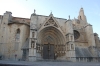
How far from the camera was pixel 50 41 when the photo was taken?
64.0ft

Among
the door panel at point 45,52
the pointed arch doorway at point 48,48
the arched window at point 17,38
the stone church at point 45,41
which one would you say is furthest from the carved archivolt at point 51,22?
the arched window at point 17,38

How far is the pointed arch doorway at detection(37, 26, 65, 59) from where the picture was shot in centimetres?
1839

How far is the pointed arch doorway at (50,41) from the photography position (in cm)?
1839

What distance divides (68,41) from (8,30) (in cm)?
1287

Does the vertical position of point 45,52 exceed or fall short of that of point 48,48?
it falls short

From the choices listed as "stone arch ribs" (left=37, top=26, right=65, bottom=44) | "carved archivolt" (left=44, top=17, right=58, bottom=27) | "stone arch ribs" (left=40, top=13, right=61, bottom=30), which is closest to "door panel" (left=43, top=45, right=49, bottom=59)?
"stone arch ribs" (left=37, top=26, right=65, bottom=44)

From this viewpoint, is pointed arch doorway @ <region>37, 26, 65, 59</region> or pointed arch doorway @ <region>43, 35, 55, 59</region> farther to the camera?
pointed arch doorway @ <region>43, 35, 55, 59</region>

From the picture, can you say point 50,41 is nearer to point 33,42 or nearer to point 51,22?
point 51,22

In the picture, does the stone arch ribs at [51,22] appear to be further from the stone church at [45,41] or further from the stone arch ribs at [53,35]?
the stone arch ribs at [53,35]

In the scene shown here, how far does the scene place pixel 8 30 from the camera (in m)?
20.3

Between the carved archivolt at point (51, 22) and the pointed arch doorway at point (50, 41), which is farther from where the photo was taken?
the carved archivolt at point (51, 22)

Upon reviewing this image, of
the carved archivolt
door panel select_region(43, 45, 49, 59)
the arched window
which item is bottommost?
door panel select_region(43, 45, 49, 59)

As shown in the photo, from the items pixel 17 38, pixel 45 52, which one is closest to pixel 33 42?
pixel 45 52

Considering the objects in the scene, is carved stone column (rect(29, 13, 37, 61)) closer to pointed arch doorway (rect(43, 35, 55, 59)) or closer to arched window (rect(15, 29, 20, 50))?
pointed arch doorway (rect(43, 35, 55, 59))
